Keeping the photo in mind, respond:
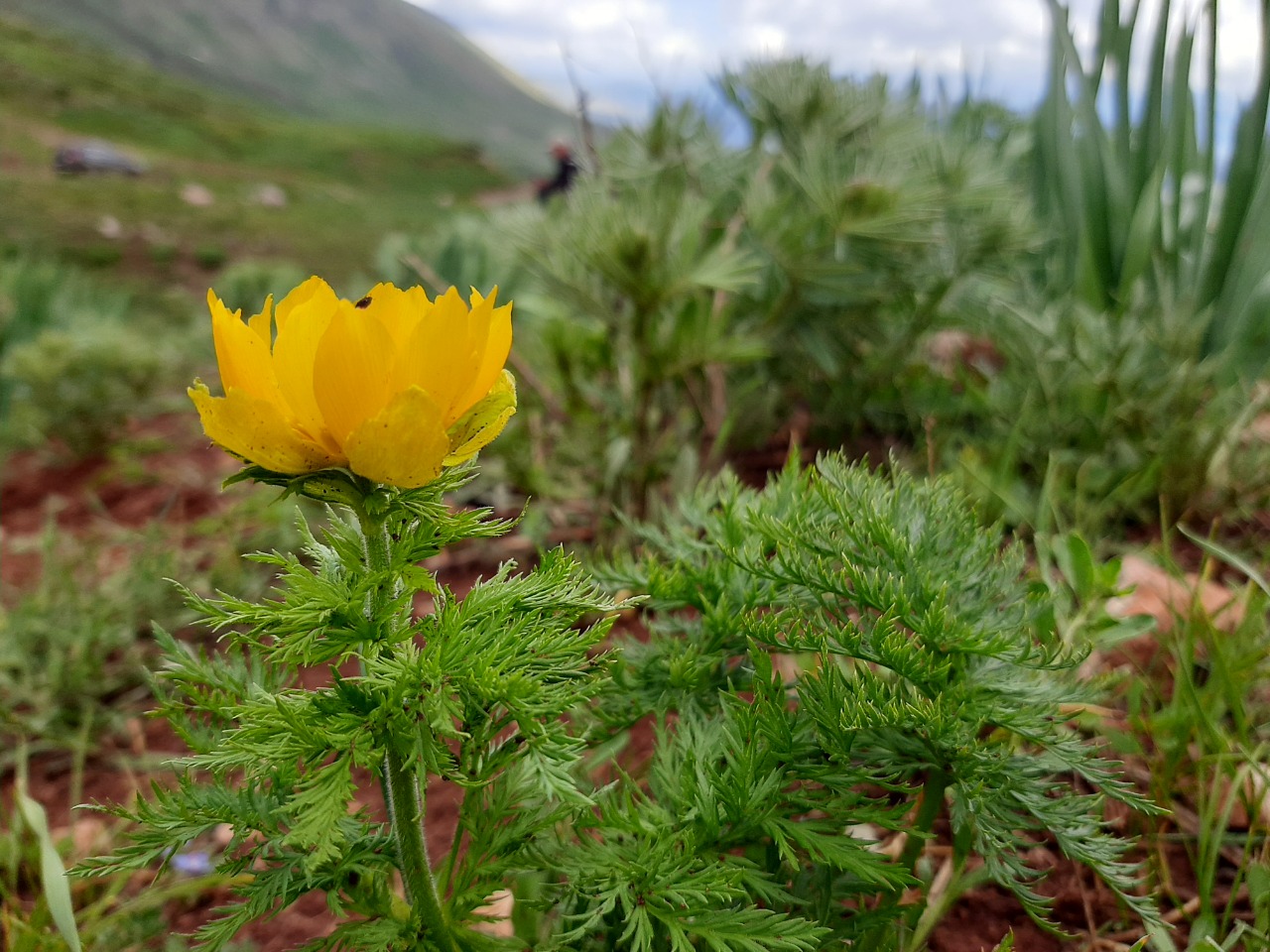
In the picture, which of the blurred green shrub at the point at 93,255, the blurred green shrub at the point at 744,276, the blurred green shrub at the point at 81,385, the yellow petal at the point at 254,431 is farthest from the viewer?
the blurred green shrub at the point at 93,255

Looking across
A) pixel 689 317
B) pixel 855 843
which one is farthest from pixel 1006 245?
pixel 855 843

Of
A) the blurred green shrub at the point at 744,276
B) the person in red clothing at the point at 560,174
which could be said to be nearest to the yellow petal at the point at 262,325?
the blurred green shrub at the point at 744,276

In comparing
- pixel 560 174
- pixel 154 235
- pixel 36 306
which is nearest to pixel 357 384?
pixel 560 174

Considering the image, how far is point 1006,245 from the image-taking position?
1823 millimetres

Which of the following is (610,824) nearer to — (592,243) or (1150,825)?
(1150,825)

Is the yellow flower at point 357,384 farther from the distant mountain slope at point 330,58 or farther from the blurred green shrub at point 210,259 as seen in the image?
the distant mountain slope at point 330,58

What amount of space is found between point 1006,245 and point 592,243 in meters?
1.03

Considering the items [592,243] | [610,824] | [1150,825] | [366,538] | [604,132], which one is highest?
[604,132]

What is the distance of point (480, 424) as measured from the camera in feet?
1.86

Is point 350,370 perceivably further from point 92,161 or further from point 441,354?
point 92,161

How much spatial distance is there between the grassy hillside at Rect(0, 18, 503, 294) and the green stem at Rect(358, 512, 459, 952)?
366 inches

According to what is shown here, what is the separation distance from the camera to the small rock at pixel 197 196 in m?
15.2

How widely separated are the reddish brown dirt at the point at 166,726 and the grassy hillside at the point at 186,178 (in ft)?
22.0

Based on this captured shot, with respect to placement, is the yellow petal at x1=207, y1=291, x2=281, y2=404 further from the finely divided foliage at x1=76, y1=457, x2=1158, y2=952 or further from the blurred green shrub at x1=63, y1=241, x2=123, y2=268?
the blurred green shrub at x1=63, y1=241, x2=123, y2=268
